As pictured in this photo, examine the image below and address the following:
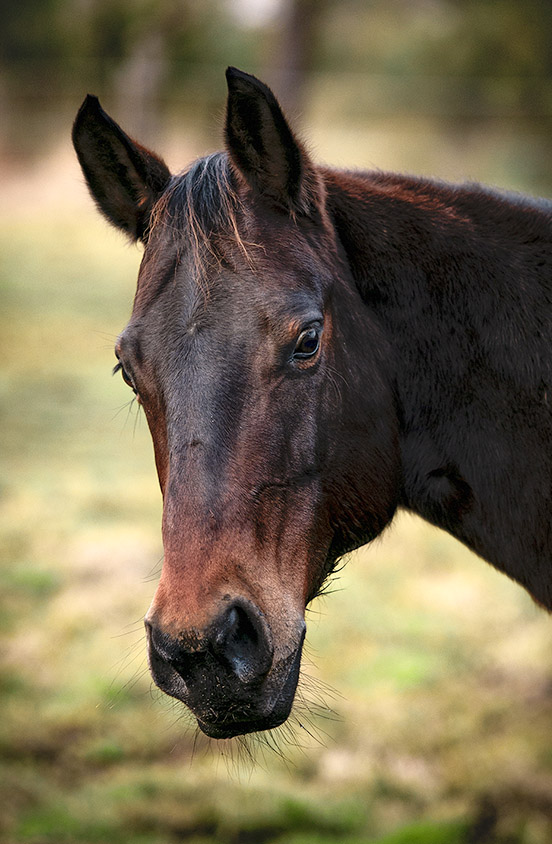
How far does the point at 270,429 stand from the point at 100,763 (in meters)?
2.98

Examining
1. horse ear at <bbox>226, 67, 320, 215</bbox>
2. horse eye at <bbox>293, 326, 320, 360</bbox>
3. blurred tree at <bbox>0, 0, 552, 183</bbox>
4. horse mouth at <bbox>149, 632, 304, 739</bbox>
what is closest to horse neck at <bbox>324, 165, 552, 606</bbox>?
horse ear at <bbox>226, 67, 320, 215</bbox>

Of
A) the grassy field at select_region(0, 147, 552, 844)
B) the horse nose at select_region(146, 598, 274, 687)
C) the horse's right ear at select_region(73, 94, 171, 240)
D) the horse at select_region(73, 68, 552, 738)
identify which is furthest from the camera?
the grassy field at select_region(0, 147, 552, 844)

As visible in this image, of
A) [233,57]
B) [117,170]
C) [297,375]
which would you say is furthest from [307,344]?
[233,57]

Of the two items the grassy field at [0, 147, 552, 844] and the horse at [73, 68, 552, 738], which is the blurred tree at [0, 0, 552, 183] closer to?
the grassy field at [0, 147, 552, 844]

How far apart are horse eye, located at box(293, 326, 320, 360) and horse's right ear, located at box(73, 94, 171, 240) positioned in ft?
2.60

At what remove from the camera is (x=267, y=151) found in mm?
2395

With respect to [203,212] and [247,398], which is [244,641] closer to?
[247,398]

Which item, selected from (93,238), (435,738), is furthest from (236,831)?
(93,238)

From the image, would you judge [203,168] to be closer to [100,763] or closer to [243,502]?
[243,502]

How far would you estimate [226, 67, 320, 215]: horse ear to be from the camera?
2.27 metres

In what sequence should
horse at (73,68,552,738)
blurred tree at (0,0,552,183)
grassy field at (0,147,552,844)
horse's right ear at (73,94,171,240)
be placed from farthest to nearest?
blurred tree at (0,0,552,183) → grassy field at (0,147,552,844) → horse's right ear at (73,94,171,240) → horse at (73,68,552,738)

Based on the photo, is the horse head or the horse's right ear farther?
the horse's right ear

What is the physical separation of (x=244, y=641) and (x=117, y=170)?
5.53ft

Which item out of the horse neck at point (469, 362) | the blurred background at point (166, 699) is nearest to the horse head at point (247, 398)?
the horse neck at point (469, 362)
